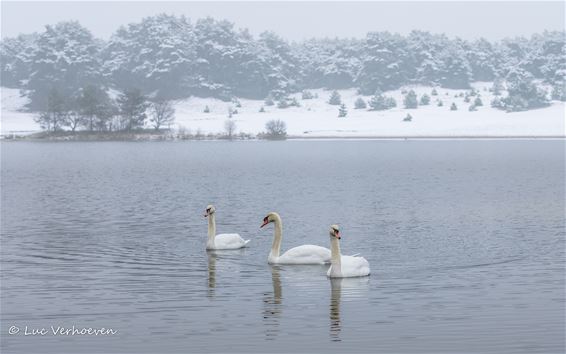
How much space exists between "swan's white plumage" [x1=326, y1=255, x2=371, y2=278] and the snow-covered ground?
129m

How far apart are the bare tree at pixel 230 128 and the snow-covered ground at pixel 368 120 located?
2733 millimetres

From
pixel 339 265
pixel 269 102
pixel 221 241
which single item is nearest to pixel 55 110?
pixel 269 102

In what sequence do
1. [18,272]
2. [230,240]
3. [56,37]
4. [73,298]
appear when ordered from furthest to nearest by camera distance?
[56,37], [230,240], [18,272], [73,298]

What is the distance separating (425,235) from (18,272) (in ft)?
45.4

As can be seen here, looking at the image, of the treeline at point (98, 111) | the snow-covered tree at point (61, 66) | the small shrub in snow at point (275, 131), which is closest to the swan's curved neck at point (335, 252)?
the treeline at point (98, 111)

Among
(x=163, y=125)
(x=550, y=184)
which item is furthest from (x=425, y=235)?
(x=163, y=125)

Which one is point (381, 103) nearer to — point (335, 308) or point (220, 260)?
point (220, 260)

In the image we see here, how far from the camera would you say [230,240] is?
104ft

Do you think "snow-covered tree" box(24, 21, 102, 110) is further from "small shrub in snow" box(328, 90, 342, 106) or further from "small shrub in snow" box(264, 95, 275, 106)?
"small shrub in snow" box(328, 90, 342, 106)

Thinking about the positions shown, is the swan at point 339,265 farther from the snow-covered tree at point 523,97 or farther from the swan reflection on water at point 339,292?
the snow-covered tree at point 523,97

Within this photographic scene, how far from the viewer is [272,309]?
22250mm

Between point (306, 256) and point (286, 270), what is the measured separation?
2.93 ft

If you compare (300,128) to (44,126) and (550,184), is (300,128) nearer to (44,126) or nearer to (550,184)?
(44,126)

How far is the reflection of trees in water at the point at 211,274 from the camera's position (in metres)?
24.5
